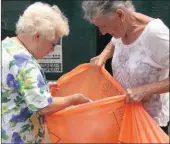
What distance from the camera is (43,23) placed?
1.53 meters

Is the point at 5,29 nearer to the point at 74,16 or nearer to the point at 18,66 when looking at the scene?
the point at 74,16

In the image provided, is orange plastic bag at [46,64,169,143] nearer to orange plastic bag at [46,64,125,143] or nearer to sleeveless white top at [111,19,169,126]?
orange plastic bag at [46,64,125,143]

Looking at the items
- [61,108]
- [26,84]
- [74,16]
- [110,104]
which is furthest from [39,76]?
[74,16]

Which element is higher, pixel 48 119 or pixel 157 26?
pixel 157 26

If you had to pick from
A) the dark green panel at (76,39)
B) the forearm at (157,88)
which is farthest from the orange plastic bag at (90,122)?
the dark green panel at (76,39)

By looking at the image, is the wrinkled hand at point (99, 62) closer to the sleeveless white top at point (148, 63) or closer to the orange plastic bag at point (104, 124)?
the sleeveless white top at point (148, 63)

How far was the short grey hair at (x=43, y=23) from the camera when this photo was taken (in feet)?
5.01

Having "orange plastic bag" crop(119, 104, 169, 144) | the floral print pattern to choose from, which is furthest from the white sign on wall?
"orange plastic bag" crop(119, 104, 169, 144)

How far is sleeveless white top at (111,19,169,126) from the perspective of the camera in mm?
1435

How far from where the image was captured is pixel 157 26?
4.75 ft

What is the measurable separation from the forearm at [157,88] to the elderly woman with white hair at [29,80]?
0.87 ft

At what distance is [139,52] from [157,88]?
0.58 ft

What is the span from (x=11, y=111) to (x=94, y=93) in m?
0.50

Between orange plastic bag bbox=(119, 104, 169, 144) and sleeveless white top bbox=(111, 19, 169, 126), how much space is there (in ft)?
0.30
